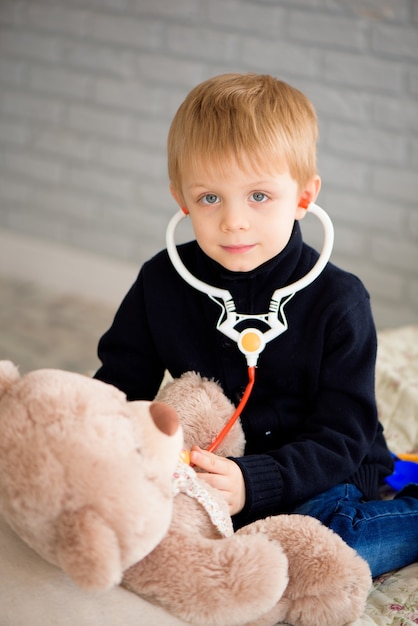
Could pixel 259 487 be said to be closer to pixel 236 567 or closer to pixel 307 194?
pixel 236 567

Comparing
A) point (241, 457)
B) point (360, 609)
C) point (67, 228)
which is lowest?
point (360, 609)

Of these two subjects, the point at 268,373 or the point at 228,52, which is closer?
the point at 268,373

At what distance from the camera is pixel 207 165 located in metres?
1.09

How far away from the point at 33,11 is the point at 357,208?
1296 mm

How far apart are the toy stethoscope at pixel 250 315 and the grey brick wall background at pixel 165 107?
1.37 meters

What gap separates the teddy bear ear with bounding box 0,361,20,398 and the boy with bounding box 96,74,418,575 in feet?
0.87

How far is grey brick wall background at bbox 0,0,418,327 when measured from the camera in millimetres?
2389

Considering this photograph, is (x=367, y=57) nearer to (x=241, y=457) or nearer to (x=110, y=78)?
(x=110, y=78)

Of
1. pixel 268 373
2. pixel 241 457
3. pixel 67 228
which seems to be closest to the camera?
pixel 241 457

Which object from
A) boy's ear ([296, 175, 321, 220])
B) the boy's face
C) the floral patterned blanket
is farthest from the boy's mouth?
the floral patterned blanket

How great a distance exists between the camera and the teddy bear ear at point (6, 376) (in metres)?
0.83

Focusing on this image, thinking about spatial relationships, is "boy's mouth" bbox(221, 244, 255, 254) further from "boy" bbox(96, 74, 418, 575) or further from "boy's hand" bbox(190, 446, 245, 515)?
"boy's hand" bbox(190, 446, 245, 515)

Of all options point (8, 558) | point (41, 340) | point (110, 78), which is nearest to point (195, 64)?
point (110, 78)

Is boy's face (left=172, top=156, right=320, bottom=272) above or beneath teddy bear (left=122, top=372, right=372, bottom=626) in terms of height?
above
